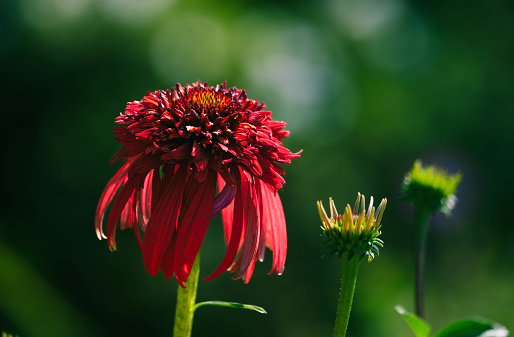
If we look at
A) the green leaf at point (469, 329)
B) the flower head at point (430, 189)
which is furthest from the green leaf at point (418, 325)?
the flower head at point (430, 189)

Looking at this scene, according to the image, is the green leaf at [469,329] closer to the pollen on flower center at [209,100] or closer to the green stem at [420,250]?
the green stem at [420,250]

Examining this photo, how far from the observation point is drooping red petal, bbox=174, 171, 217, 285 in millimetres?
482

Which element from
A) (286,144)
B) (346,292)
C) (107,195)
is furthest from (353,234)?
(286,144)

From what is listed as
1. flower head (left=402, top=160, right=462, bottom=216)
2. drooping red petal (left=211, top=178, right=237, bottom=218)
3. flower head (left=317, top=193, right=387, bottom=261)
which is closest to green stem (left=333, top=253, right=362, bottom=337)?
flower head (left=317, top=193, right=387, bottom=261)

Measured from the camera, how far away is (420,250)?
619 mm

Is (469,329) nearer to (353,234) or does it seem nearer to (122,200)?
(353,234)

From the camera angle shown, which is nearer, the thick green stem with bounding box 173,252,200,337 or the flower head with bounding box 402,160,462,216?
the thick green stem with bounding box 173,252,200,337

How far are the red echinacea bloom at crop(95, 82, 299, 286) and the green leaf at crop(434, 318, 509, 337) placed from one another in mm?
154

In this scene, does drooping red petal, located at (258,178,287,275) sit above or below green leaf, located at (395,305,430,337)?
above

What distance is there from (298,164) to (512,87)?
1.42 metres

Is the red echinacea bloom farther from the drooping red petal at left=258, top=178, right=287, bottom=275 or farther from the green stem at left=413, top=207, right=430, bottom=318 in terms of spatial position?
the green stem at left=413, top=207, right=430, bottom=318

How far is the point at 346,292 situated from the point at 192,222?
0.15 metres

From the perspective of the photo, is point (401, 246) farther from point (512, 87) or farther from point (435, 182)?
point (435, 182)

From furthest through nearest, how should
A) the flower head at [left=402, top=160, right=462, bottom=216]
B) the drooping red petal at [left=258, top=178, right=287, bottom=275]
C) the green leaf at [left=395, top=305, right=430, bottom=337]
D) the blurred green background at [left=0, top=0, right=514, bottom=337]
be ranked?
the blurred green background at [left=0, top=0, right=514, bottom=337] → the flower head at [left=402, top=160, right=462, bottom=216] → the drooping red petal at [left=258, top=178, right=287, bottom=275] → the green leaf at [left=395, top=305, right=430, bottom=337]
